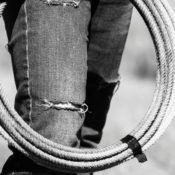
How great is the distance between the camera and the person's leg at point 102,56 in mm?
2324

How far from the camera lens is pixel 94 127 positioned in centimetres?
251

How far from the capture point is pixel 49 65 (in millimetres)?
2051

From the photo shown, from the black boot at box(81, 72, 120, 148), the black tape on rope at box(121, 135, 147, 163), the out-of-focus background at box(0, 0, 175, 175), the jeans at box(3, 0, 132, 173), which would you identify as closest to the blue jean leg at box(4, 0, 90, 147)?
the jeans at box(3, 0, 132, 173)

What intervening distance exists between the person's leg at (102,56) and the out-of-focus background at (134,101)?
1.20 meters

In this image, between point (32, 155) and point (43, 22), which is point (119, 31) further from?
point (32, 155)

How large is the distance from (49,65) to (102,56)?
0.39 m

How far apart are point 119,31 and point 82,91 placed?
0.34m

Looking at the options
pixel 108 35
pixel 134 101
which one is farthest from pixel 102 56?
pixel 134 101

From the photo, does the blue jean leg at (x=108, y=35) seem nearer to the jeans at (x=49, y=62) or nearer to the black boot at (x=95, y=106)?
the black boot at (x=95, y=106)

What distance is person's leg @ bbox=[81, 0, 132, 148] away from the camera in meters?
2.32

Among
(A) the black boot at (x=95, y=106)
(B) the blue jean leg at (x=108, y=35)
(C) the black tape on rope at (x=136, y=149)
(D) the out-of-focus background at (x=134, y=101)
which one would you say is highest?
(B) the blue jean leg at (x=108, y=35)

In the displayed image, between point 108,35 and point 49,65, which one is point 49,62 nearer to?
point 49,65

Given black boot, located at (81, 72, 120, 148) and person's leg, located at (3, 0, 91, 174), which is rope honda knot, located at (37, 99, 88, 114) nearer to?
person's leg, located at (3, 0, 91, 174)

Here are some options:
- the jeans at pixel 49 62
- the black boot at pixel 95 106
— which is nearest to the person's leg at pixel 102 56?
the black boot at pixel 95 106
